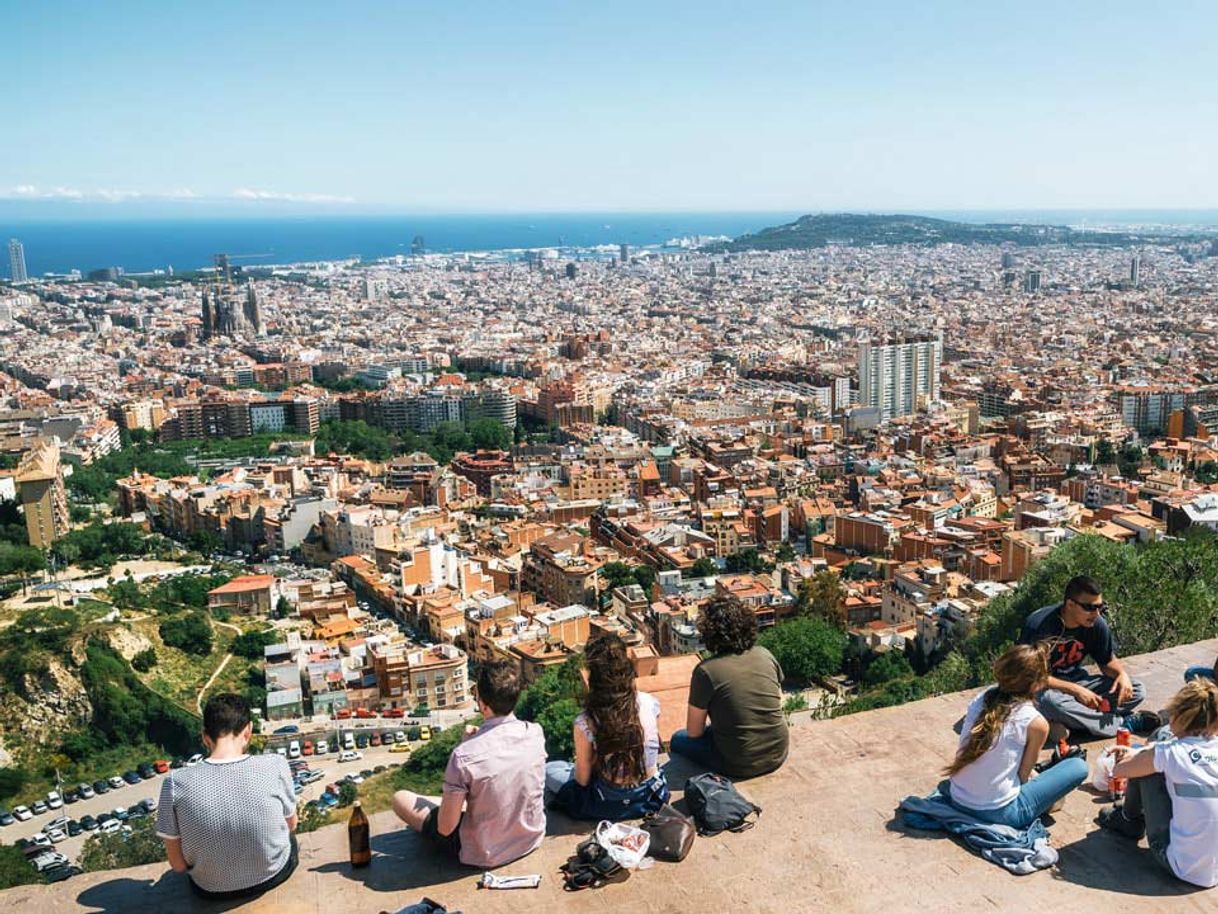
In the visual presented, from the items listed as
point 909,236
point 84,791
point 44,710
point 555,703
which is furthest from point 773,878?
point 909,236

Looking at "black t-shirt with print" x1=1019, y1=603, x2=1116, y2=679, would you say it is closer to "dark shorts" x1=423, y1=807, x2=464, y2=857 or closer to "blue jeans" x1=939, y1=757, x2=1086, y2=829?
"blue jeans" x1=939, y1=757, x2=1086, y2=829

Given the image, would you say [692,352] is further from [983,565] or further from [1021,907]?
[1021,907]

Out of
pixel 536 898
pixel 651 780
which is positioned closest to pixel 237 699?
pixel 536 898

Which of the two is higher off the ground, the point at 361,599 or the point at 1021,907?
the point at 1021,907

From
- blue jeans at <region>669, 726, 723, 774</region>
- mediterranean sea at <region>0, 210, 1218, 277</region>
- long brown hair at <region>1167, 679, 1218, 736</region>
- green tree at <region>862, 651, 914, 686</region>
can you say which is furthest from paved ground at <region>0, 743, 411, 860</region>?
mediterranean sea at <region>0, 210, 1218, 277</region>

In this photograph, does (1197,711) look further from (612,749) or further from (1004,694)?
(612,749)

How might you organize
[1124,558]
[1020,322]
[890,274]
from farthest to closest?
[890,274] < [1020,322] < [1124,558]

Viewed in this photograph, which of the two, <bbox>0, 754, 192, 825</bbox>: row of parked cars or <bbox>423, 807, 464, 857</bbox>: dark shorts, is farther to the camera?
<bbox>0, 754, 192, 825</bbox>: row of parked cars
